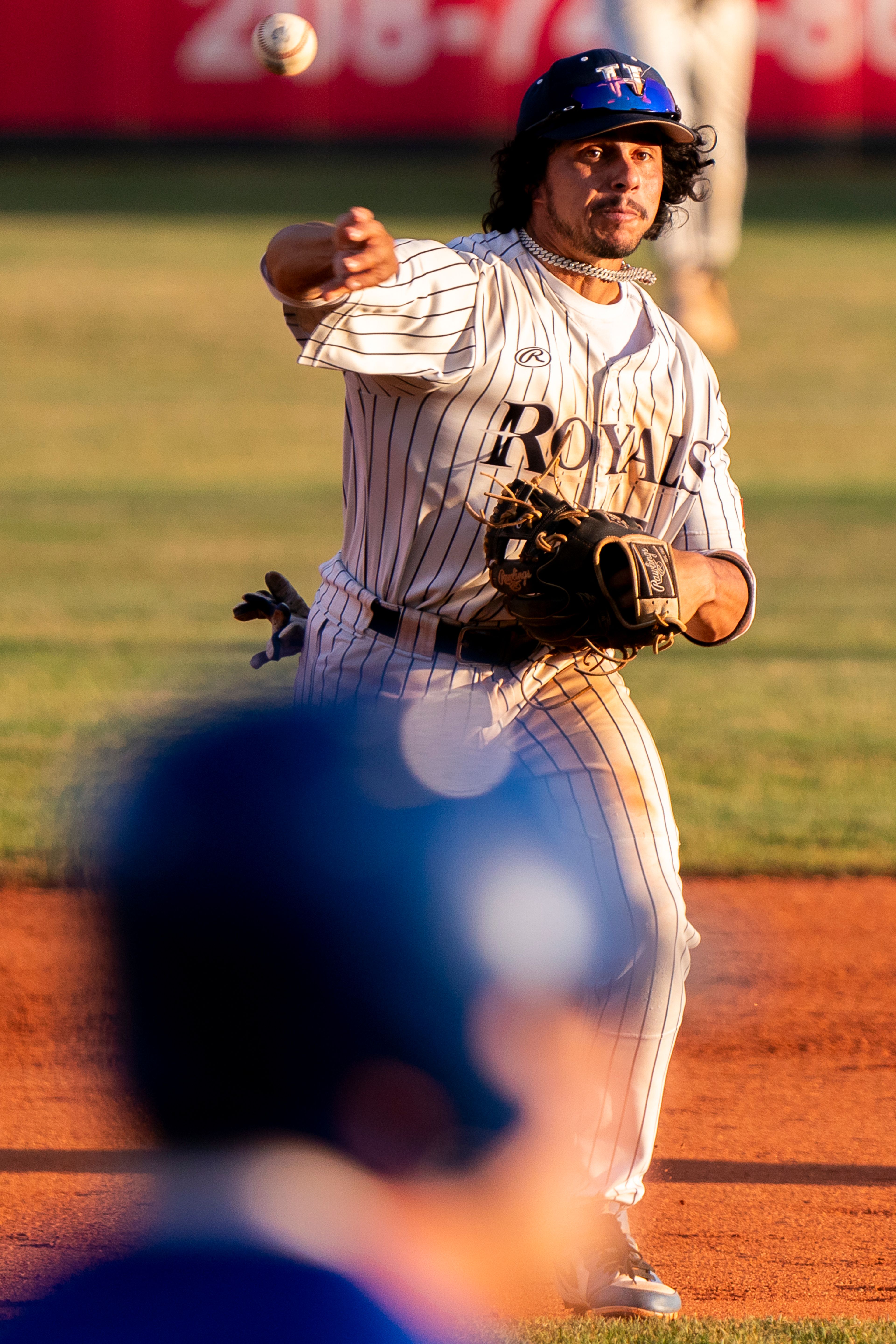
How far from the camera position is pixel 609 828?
316cm

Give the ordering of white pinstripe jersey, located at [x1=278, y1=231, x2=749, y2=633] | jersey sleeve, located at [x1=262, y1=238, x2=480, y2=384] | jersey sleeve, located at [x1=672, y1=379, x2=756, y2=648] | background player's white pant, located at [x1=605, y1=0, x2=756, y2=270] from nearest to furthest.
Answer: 1. jersey sleeve, located at [x1=262, y1=238, x2=480, y2=384]
2. white pinstripe jersey, located at [x1=278, y1=231, x2=749, y2=633]
3. jersey sleeve, located at [x1=672, y1=379, x2=756, y2=648]
4. background player's white pant, located at [x1=605, y1=0, x2=756, y2=270]

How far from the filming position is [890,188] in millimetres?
25625

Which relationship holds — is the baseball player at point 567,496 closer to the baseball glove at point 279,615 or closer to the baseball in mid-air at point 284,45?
the baseball glove at point 279,615

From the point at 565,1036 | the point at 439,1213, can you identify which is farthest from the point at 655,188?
the point at 439,1213

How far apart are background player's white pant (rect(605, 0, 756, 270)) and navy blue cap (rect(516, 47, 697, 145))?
10048 mm

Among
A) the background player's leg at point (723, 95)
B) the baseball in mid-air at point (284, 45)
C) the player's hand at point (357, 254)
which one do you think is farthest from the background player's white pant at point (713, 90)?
the player's hand at point (357, 254)

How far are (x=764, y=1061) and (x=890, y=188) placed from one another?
2301 centimetres

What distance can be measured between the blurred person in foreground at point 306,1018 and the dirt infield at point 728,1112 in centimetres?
19

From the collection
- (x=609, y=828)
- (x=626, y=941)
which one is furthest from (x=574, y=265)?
(x=626, y=941)

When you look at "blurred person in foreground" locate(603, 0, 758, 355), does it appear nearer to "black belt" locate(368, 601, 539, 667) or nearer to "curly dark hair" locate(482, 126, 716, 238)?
"curly dark hair" locate(482, 126, 716, 238)

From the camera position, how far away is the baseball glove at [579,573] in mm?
3070

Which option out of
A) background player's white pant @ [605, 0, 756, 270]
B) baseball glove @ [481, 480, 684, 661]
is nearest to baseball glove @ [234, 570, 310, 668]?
baseball glove @ [481, 480, 684, 661]

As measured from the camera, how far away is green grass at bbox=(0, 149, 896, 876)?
661 cm

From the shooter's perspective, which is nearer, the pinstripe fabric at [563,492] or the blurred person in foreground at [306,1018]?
the blurred person in foreground at [306,1018]
